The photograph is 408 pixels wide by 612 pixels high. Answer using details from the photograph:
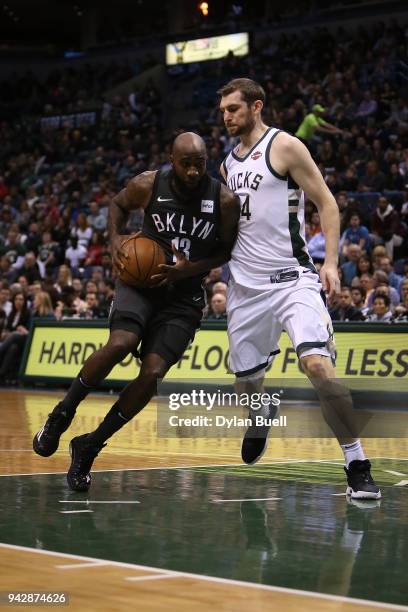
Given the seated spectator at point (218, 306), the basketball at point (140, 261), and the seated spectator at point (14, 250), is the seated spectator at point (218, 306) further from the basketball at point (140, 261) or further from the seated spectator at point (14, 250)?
the basketball at point (140, 261)

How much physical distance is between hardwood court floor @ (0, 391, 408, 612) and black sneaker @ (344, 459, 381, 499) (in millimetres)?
86

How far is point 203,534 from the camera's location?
16.8ft

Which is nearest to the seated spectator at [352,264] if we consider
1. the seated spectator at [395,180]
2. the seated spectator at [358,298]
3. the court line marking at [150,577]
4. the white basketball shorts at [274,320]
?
the seated spectator at [358,298]

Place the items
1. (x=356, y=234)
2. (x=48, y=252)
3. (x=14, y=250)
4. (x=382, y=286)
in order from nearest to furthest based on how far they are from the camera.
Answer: (x=382, y=286), (x=356, y=234), (x=48, y=252), (x=14, y=250)

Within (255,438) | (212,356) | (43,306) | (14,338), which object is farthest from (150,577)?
(14,338)

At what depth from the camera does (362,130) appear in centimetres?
2095

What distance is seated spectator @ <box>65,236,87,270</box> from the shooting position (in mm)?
21734

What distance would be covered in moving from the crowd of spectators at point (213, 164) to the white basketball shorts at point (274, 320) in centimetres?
593

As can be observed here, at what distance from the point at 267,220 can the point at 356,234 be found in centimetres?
1037

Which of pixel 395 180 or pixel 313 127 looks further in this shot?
pixel 313 127

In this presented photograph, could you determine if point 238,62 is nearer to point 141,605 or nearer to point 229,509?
point 229,509

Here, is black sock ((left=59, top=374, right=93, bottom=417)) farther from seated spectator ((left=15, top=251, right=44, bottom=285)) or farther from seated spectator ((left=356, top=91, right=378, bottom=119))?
seated spectator ((left=356, top=91, right=378, bottom=119))

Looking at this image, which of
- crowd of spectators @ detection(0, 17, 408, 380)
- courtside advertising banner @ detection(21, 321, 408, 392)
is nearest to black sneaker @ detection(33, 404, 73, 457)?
crowd of spectators @ detection(0, 17, 408, 380)

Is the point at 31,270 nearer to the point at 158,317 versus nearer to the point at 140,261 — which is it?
the point at 158,317
